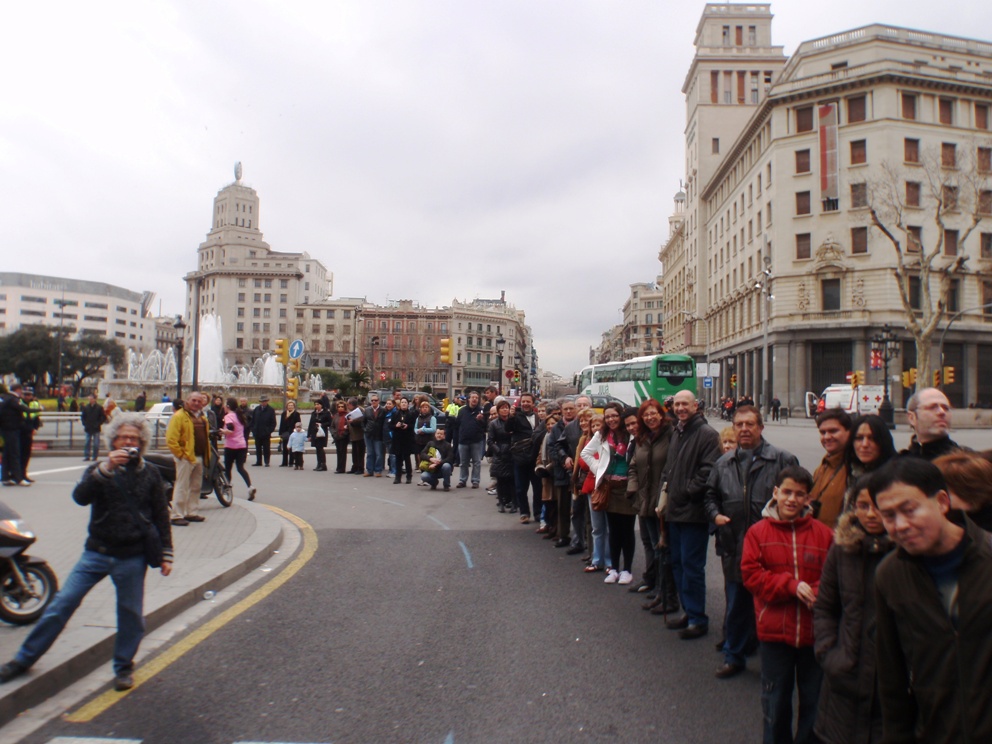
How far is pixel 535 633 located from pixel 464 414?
960 centimetres

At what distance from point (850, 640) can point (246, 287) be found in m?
134

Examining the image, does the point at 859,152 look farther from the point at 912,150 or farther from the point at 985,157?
the point at 985,157

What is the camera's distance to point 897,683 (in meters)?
2.48

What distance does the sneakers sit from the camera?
441cm

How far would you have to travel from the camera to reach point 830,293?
163 feet

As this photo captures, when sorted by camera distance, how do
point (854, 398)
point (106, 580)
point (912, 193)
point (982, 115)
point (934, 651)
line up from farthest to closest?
point (982, 115), point (912, 193), point (854, 398), point (106, 580), point (934, 651)

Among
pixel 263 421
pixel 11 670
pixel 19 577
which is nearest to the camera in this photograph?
pixel 11 670

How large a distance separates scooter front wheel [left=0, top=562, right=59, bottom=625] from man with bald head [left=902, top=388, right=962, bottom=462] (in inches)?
229

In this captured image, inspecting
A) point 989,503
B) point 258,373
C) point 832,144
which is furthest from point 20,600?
point 258,373

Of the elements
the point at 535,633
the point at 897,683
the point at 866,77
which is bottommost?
the point at 535,633

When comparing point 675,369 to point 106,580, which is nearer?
point 106,580

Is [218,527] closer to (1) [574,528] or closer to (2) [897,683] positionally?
(1) [574,528]

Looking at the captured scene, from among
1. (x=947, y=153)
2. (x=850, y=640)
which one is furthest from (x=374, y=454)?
(x=947, y=153)

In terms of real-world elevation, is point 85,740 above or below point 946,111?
below
